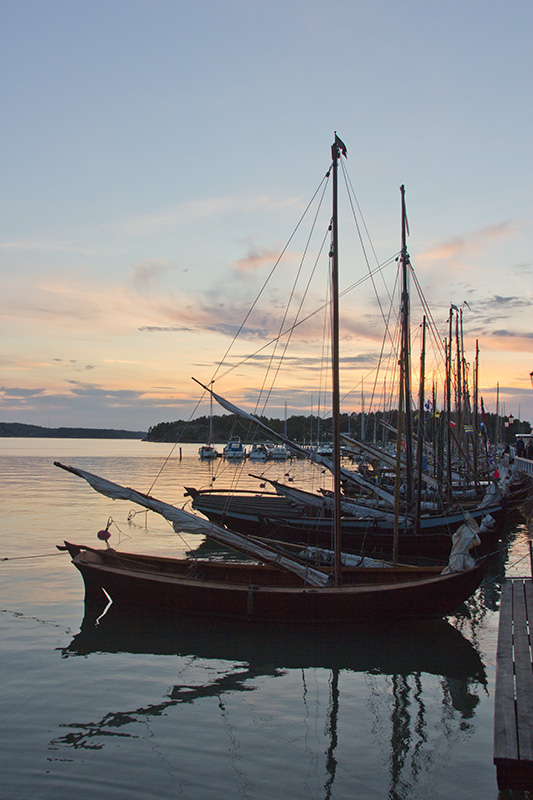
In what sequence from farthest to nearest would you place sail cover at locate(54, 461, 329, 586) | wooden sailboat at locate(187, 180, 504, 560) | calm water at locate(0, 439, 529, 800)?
wooden sailboat at locate(187, 180, 504, 560)
sail cover at locate(54, 461, 329, 586)
calm water at locate(0, 439, 529, 800)

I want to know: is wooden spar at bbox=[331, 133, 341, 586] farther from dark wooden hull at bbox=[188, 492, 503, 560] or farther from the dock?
dark wooden hull at bbox=[188, 492, 503, 560]

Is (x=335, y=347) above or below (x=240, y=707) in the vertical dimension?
above

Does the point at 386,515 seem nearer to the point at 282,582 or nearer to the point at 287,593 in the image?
the point at 282,582

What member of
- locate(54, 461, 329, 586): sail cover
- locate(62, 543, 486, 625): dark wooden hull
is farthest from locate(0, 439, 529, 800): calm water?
locate(54, 461, 329, 586): sail cover

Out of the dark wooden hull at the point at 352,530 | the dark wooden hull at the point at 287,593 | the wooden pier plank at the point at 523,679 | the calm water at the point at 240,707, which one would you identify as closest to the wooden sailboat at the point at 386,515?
the dark wooden hull at the point at 352,530

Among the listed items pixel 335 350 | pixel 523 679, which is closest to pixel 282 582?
pixel 335 350

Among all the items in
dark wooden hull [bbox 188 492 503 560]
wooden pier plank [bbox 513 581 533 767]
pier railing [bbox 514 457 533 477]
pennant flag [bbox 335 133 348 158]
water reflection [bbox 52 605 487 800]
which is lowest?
water reflection [bbox 52 605 487 800]

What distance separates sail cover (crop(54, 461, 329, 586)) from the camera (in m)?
16.3

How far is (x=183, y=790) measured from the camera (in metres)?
8.58

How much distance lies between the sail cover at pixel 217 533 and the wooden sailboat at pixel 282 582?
0.09 ft

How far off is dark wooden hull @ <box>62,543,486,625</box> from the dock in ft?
6.76

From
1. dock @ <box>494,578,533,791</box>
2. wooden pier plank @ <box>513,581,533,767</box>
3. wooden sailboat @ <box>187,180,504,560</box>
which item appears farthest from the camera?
wooden sailboat @ <box>187,180,504,560</box>

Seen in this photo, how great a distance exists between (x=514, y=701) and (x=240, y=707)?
527 cm

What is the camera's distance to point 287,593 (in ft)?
50.2
